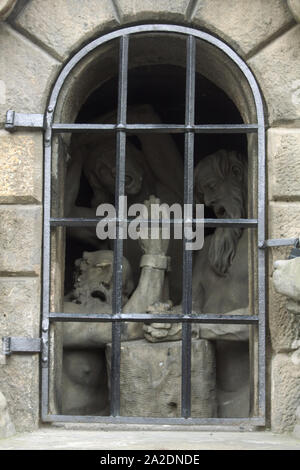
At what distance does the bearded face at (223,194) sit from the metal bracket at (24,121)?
1.15m

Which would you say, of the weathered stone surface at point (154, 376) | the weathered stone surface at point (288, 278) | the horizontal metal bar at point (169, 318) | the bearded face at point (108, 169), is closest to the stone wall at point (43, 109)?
the horizontal metal bar at point (169, 318)

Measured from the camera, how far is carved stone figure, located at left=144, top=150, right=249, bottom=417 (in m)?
4.18

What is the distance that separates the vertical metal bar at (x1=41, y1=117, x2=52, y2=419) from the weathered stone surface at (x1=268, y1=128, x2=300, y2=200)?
2.66ft

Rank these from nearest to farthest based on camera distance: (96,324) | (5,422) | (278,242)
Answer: (5,422) → (278,242) → (96,324)

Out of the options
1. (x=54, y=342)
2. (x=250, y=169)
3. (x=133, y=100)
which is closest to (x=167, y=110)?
→ (x=133, y=100)

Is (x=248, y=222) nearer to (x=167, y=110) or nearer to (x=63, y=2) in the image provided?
(x=63, y=2)

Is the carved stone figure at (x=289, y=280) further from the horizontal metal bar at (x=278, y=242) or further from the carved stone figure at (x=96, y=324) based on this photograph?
the carved stone figure at (x=96, y=324)

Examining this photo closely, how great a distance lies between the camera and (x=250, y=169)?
3.83 m

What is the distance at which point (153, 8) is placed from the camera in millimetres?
3816

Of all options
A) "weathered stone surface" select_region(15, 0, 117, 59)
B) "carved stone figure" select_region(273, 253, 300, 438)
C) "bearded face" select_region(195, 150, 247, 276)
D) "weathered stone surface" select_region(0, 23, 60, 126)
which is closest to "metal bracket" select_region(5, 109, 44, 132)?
"weathered stone surface" select_region(0, 23, 60, 126)

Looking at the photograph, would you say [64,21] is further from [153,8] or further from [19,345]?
[19,345]

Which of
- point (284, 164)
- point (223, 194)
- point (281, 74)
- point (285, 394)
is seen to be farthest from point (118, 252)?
point (223, 194)

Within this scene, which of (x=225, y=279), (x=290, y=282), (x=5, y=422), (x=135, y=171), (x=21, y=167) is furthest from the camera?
(x=135, y=171)

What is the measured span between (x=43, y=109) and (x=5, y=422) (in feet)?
Result: 3.76
